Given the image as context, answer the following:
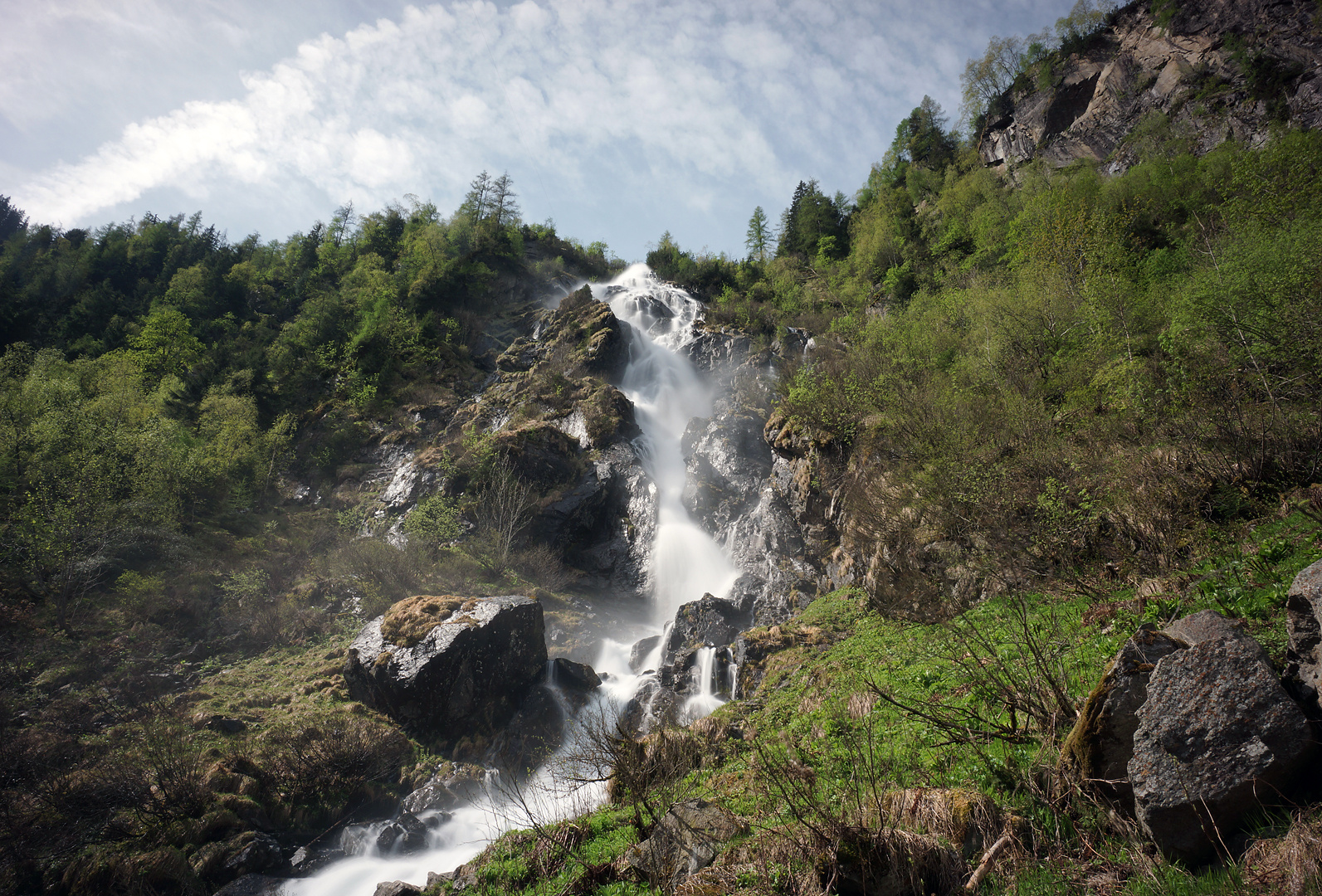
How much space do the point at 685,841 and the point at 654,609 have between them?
68.0 feet

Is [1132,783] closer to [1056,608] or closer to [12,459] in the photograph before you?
[1056,608]

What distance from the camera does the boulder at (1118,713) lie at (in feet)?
12.1

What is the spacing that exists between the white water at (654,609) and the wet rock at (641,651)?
10.0 inches

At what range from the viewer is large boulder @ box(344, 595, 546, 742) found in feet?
55.0

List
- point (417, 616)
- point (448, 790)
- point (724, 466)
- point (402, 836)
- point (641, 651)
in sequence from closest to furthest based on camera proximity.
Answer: point (402, 836)
point (448, 790)
point (417, 616)
point (641, 651)
point (724, 466)

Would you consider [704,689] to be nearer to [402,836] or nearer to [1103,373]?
[402,836]

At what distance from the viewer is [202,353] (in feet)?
135

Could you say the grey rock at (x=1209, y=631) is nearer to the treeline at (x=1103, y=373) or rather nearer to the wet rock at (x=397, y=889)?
the treeline at (x=1103, y=373)

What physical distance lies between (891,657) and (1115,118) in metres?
40.8

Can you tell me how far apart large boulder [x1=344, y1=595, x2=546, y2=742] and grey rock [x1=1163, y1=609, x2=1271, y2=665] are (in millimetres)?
17967

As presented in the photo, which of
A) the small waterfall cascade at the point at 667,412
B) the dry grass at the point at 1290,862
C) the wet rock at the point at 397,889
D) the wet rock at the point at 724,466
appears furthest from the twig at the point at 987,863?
the wet rock at the point at 724,466

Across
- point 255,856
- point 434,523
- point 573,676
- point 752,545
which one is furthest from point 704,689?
point 434,523

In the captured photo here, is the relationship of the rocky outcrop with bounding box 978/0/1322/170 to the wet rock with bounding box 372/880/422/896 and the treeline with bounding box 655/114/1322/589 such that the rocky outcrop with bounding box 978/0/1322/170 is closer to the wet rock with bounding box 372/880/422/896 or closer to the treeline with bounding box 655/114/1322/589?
the treeline with bounding box 655/114/1322/589

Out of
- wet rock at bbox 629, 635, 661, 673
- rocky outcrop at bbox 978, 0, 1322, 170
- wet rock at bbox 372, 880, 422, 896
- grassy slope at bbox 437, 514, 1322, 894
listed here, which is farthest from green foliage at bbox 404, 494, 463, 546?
rocky outcrop at bbox 978, 0, 1322, 170
